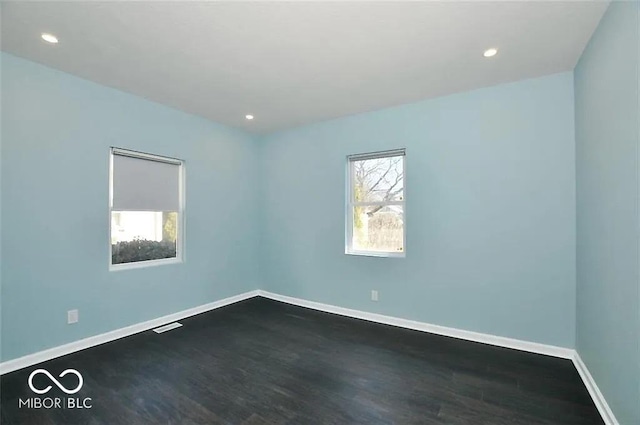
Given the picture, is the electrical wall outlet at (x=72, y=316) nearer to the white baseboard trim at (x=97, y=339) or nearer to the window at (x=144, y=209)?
the white baseboard trim at (x=97, y=339)

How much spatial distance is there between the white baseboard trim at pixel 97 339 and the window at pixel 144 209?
2.25 feet

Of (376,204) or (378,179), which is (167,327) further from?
(378,179)

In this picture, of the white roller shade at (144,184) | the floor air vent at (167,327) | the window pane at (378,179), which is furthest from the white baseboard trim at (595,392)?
the white roller shade at (144,184)

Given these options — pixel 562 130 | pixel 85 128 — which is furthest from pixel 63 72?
pixel 562 130

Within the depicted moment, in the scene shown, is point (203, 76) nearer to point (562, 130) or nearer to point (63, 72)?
point (63, 72)

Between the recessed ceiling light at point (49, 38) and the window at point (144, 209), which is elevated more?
the recessed ceiling light at point (49, 38)

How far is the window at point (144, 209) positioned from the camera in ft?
10.8

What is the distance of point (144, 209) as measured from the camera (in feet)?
11.6

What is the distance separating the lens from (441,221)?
334 centimetres

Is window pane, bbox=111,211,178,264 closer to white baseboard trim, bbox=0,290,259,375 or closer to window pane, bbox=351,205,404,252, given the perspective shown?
white baseboard trim, bbox=0,290,259,375

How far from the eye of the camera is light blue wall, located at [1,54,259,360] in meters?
2.54

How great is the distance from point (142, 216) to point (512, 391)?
4.04m

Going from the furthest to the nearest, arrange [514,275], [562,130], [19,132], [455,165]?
[455,165] → [514,275] → [562,130] → [19,132]

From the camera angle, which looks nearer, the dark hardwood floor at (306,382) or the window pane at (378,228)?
the dark hardwood floor at (306,382)
